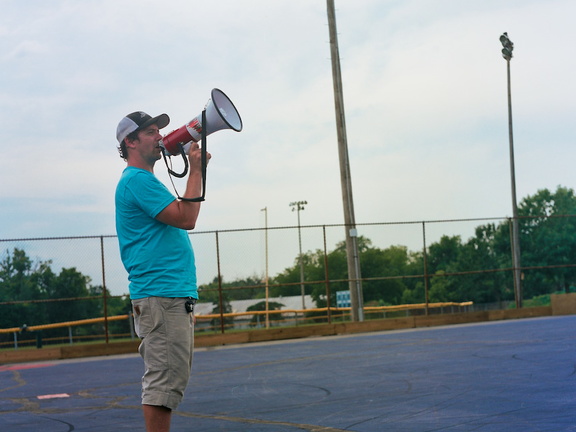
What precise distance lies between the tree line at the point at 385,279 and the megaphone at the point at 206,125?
49.3 ft

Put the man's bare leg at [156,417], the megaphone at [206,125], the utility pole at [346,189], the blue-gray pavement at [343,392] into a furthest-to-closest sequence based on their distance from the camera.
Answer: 1. the utility pole at [346,189]
2. the blue-gray pavement at [343,392]
3. the megaphone at [206,125]
4. the man's bare leg at [156,417]

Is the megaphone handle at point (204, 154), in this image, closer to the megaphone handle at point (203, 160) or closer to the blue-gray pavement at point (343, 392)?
the megaphone handle at point (203, 160)

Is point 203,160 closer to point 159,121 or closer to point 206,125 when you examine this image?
point 206,125

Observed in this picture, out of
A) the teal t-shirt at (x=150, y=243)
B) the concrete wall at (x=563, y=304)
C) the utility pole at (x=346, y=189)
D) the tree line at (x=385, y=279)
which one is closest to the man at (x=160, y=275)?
the teal t-shirt at (x=150, y=243)

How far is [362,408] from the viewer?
269 inches

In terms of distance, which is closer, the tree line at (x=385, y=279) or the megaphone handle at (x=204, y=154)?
the megaphone handle at (x=204, y=154)

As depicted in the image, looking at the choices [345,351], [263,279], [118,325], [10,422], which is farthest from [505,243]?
[10,422]

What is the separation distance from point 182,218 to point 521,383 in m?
5.12

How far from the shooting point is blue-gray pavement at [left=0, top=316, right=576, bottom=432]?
245 inches

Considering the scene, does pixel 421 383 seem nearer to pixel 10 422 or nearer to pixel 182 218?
pixel 10 422

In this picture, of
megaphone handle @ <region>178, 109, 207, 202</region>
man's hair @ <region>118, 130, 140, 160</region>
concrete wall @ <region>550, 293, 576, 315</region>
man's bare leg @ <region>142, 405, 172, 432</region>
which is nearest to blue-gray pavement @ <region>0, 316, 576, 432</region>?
man's bare leg @ <region>142, 405, 172, 432</region>

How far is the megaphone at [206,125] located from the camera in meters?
4.36

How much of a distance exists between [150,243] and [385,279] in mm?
25069

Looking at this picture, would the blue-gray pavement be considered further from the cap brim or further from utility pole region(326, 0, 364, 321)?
utility pole region(326, 0, 364, 321)
